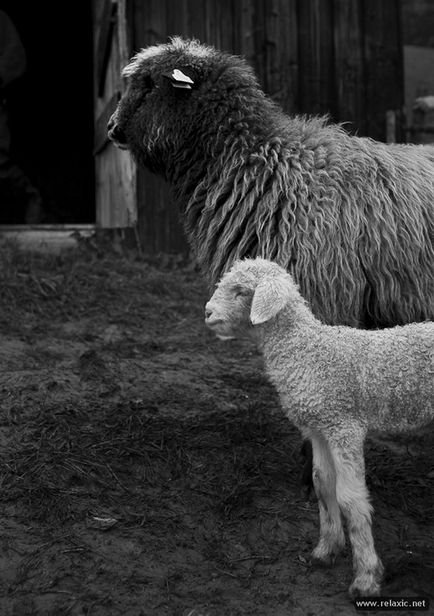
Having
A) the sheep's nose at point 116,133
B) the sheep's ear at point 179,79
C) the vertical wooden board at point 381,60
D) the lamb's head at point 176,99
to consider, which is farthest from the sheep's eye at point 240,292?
the vertical wooden board at point 381,60

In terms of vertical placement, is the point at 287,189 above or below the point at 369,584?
above

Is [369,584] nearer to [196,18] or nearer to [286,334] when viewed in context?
[286,334]

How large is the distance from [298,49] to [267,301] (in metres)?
5.69

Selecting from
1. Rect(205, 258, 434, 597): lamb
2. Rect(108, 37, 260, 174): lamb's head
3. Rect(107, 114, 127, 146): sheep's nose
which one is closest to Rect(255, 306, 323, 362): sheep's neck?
Rect(205, 258, 434, 597): lamb

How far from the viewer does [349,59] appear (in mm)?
8836

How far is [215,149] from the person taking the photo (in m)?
4.80

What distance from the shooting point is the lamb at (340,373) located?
363cm

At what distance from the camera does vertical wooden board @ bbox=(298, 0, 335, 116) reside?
345 inches

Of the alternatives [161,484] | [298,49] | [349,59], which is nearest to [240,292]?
[161,484]

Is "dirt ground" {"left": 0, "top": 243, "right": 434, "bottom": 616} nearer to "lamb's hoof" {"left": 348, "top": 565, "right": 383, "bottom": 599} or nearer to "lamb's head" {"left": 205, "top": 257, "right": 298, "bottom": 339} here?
"lamb's hoof" {"left": 348, "top": 565, "right": 383, "bottom": 599}

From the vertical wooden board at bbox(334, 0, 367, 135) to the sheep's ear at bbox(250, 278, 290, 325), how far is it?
5.45 m

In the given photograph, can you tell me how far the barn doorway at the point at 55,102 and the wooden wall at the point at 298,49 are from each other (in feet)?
15.6

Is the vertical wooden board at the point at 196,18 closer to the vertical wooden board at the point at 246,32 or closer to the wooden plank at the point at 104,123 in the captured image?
the vertical wooden board at the point at 246,32

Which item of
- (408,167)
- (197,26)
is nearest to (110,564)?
(408,167)
